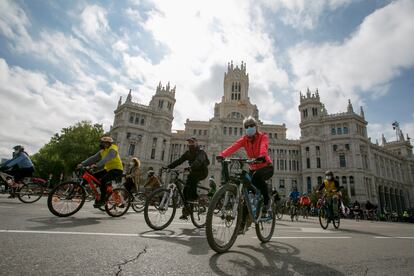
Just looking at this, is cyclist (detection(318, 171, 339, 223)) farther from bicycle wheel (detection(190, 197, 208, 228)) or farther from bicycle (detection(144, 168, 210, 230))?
bicycle (detection(144, 168, 210, 230))

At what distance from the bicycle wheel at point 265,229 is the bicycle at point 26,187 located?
8870 mm

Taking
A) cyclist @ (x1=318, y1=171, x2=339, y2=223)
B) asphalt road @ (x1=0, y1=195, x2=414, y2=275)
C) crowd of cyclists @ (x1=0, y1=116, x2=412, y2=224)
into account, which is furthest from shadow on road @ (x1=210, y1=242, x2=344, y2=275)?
cyclist @ (x1=318, y1=171, x2=339, y2=223)

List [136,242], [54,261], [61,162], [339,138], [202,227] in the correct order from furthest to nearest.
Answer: [339,138] < [61,162] < [202,227] < [136,242] < [54,261]

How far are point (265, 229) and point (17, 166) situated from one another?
383 inches

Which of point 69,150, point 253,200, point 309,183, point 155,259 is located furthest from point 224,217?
point 309,183

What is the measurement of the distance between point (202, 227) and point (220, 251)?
305 cm

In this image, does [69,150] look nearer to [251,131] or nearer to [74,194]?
[74,194]

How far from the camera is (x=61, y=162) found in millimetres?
43281

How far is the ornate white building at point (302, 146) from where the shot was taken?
52.4 metres

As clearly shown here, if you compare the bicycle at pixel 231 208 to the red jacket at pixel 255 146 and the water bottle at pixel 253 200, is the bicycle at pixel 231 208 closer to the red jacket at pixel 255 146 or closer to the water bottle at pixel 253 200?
the water bottle at pixel 253 200

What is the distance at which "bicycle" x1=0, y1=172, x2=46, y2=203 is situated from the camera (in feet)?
29.8

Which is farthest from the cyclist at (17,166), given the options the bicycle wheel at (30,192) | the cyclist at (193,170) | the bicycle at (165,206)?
the cyclist at (193,170)

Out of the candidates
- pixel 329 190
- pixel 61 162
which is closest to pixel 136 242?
pixel 329 190

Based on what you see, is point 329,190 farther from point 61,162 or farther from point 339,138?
point 339,138
